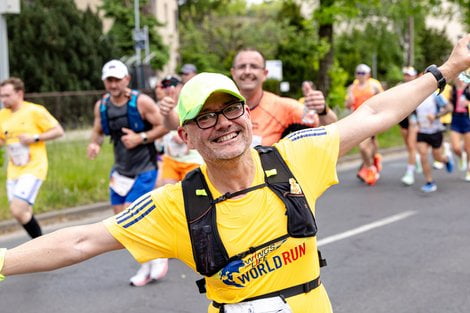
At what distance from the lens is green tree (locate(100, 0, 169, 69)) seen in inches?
1507

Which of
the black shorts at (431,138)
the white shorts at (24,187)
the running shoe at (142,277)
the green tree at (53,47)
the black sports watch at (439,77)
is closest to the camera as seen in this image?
the black sports watch at (439,77)

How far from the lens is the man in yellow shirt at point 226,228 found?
2695mm

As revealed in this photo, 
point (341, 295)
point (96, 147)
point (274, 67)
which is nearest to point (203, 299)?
point (341, 295)

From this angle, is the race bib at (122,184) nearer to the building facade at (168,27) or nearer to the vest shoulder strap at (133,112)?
the vest shoulder strap at (133,112)

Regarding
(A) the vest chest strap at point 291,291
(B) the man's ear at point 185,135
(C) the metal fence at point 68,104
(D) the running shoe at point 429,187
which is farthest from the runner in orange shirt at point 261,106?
(C) the metal fence at point 68,104

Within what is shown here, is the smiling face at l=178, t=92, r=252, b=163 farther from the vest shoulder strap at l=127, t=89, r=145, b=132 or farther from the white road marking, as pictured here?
the white road marking

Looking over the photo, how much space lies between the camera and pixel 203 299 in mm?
6234

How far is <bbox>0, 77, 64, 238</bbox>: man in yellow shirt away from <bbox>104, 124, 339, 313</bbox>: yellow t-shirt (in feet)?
17.2

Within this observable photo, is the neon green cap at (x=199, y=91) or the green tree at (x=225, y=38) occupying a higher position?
the neon green cap at (x=199, y=91)

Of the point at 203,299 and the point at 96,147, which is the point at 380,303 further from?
the point at 96,147

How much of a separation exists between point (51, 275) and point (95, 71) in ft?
76.1

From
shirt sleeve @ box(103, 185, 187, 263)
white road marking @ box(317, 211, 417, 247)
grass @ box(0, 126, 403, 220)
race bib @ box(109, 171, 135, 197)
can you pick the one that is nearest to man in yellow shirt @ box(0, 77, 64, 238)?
race bib @ box(109, 171, 135, 197)

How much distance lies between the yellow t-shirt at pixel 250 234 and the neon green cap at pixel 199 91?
1.03 ft

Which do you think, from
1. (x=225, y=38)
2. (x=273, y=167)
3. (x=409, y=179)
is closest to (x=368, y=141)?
(x=409, y=179)
